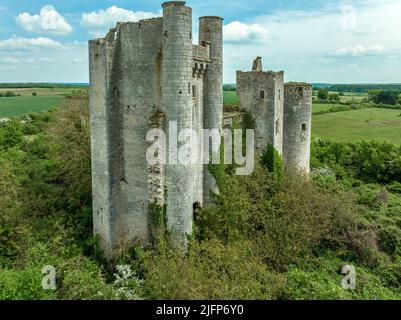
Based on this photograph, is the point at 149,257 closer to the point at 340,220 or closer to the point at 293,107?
the point at 340,220

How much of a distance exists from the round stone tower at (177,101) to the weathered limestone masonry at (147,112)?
0.04 metres

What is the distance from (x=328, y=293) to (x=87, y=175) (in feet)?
59.1

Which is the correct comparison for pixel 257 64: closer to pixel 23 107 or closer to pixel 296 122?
pixel 296 122

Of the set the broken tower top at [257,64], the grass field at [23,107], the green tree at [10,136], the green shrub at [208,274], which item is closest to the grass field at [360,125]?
the broken tower top at [257,64]

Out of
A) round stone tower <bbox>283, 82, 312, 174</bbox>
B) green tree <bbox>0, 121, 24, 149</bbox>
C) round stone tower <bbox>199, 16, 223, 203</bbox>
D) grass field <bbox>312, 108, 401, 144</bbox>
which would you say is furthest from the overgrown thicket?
grass field <bbox>312, 108, 401, 144</bbox>

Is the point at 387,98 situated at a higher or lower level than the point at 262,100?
higher

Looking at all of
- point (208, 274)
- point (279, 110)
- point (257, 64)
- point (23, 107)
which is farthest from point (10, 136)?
point (23, 107)

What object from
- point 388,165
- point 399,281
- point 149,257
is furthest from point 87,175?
point 388,165

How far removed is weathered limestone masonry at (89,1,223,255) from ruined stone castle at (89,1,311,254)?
44mm

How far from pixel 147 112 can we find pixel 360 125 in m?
65.8

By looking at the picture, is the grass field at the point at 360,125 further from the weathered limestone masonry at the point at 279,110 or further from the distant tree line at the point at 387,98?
the weathered limestone masonry at the point at 279,110

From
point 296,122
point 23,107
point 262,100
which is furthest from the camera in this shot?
point 23,107

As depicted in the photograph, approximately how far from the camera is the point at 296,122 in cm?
2702

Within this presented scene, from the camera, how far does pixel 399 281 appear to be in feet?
63.0
